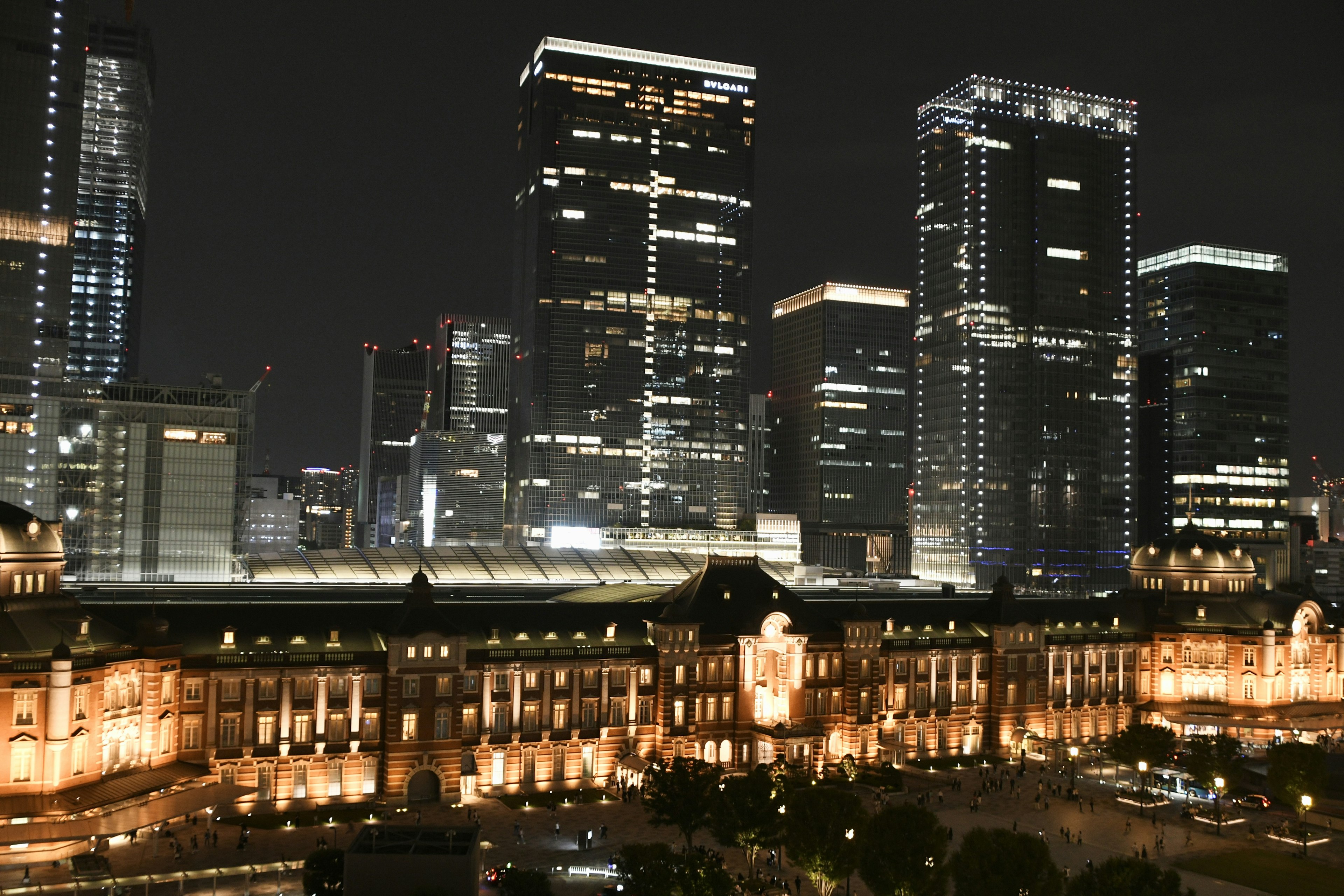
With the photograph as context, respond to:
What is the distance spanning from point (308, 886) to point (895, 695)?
2917 inches

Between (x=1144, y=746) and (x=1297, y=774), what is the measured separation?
47.8 ft

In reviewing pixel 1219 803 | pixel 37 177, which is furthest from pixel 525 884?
pixel 37 177

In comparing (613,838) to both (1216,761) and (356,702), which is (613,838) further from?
(1216,761)

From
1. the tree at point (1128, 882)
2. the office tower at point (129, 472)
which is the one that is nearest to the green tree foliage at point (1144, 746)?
the tree at point (1128, 882)

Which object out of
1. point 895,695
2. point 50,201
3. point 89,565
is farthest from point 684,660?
point 50,201

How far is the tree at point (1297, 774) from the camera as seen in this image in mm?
103625

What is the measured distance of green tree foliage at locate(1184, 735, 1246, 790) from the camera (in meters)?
109

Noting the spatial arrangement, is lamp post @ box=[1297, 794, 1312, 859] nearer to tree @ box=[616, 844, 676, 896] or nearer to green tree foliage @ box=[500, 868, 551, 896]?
tree @ box=[616, 844, 676, 896]

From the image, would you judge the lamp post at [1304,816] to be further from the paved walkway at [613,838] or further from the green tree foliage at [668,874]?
the green tree foliage at [668,874]

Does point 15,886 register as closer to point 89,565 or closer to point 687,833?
point 687,833

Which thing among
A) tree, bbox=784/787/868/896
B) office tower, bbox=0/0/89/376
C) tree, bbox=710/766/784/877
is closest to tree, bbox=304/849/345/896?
tree, bbox=710/766/784/877

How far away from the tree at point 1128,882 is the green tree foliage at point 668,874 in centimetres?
2103

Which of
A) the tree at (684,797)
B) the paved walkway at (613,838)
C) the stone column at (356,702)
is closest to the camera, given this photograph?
the paved walkway at (613,838)

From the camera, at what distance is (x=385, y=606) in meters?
116
